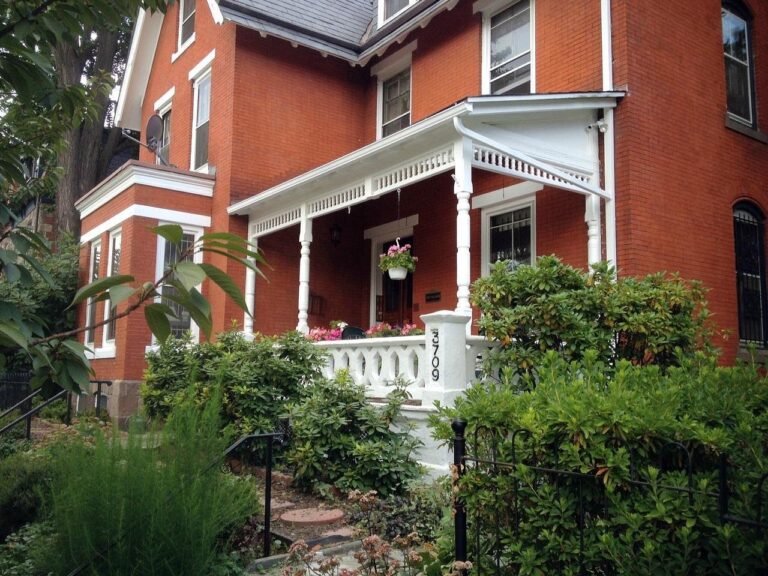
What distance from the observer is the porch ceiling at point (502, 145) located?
877 cm

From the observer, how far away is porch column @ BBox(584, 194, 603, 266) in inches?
378

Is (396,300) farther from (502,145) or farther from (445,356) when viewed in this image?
(445,356)

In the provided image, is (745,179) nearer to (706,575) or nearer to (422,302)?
(422,302)

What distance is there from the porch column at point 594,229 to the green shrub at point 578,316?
1.88 m

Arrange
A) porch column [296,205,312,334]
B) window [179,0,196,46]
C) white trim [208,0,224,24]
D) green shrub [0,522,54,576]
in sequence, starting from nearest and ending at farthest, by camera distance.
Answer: green shrub [0,522,54,576] < porch column [296,205,312,334] < white trim [208,0,224,24] < window [179,0,196,46]

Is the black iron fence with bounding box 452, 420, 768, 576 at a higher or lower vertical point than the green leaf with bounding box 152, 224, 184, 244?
lower

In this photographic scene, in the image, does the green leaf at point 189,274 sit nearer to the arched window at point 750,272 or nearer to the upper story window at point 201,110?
the arched window at point 750,272

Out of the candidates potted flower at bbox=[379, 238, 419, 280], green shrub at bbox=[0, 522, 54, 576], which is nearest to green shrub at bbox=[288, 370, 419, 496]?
green shrub at bbox=[0, 522, 54, 576]

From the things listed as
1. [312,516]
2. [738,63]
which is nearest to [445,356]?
[312,516]

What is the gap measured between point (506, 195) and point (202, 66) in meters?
8.16

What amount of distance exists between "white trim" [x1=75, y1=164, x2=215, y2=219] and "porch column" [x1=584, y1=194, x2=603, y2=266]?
7.96 meters

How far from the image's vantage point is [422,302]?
12.8 metres

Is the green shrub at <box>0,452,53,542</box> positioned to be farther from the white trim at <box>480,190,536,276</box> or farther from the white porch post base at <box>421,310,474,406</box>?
the white trim at <box>480,190,536,276</box>

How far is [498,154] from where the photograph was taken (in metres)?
8.98
